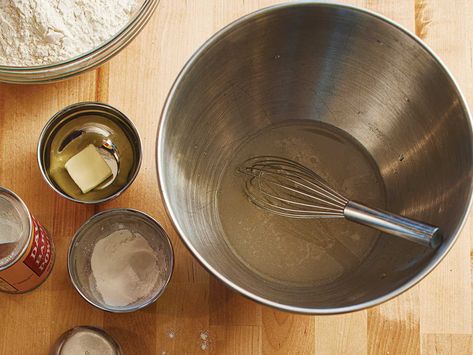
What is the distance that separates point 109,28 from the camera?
0.72 meters

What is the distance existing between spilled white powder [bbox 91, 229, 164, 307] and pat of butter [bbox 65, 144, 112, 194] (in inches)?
2.9

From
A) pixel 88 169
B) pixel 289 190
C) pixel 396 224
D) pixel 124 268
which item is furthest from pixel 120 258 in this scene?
pixel 396 224

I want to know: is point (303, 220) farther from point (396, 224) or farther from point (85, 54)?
point (85, 54)

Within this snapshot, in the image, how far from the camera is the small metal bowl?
73 cm

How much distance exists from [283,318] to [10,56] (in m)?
0.47

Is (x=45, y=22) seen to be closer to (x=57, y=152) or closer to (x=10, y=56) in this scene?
(x=10, y=56)

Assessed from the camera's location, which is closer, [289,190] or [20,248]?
[20,248]

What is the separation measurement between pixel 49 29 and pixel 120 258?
0.30m

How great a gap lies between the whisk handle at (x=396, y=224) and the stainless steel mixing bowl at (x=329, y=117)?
2 cm

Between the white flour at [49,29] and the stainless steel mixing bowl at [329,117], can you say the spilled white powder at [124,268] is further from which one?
the white flour at [49,29]

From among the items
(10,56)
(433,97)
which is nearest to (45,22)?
(10,56)

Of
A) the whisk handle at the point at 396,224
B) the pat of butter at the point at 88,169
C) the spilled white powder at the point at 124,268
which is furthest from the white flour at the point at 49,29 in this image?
the whisk handle at the point at 396,224

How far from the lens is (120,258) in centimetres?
75

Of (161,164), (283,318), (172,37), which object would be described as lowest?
(283,318)
